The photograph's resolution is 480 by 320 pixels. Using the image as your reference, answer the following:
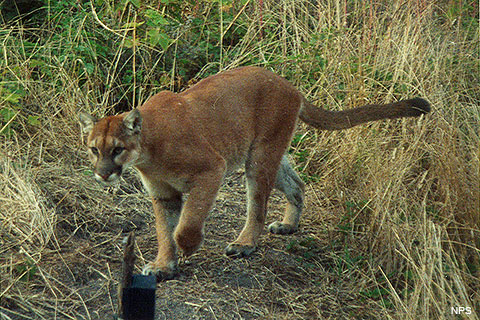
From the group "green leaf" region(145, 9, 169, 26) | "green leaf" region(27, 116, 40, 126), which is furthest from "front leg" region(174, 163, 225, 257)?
"green leaf" region(145, 9, 169, 26)

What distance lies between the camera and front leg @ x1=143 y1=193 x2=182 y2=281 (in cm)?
469

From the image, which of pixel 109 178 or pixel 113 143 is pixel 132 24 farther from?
pixel 109 178

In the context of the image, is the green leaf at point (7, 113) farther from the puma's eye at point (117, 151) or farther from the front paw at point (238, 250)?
the front paw at point (238, 250)

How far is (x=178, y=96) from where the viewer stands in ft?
16.6

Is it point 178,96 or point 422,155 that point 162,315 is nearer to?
point 178,96

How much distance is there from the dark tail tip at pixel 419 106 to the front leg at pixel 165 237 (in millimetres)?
1732

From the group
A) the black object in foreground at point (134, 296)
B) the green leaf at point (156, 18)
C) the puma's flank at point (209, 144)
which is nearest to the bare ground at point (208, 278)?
the puma's flank at point (209, 144)

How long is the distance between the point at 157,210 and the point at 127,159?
1.80 feet

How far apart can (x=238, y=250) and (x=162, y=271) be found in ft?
2.14

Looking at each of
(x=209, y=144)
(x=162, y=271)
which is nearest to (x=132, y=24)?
(x=209, y=144)

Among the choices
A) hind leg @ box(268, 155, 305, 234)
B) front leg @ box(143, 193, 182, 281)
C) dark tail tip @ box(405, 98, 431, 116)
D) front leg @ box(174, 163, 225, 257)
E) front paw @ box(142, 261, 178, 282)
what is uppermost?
dark tail tip @ box(405, 98, 431, 116)

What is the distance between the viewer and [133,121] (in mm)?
4555

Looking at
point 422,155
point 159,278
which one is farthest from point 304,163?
point 159,278

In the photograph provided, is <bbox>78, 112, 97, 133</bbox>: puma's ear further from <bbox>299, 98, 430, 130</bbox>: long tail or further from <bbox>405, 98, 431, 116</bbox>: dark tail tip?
<bbox>405, 98, 431, 116</bbox>: dark tail tip
